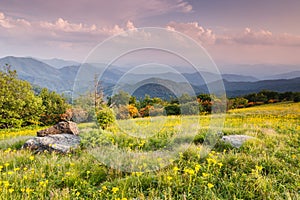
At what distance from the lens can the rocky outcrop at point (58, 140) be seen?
8.48 meters

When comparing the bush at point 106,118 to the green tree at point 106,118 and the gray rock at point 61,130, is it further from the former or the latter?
the gray rock at point 61,130

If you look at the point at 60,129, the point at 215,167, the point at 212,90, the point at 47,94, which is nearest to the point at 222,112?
the point at 212,90

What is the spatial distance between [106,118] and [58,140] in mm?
3720

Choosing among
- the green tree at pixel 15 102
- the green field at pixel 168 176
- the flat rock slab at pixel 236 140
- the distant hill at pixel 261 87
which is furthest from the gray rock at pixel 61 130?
the green tree at pixel 15 102

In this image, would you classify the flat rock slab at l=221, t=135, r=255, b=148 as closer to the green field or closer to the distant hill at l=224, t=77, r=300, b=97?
the green field

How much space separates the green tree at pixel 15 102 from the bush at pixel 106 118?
37.9 m

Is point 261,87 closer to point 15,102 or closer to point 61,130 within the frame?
point 15,102

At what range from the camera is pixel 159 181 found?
483 centimetres

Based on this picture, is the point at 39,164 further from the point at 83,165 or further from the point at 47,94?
the point at 47,94

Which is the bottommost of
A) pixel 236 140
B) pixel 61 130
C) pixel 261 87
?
pixel 261 87

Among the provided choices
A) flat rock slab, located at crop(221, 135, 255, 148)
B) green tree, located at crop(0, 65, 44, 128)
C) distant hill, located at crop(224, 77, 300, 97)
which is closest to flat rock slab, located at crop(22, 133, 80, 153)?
flat rock slab, located at crop(221, 135, 255, 148)

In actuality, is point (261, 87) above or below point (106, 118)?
below

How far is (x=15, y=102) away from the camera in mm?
44688

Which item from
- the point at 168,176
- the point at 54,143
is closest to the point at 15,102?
the point at 54,143
